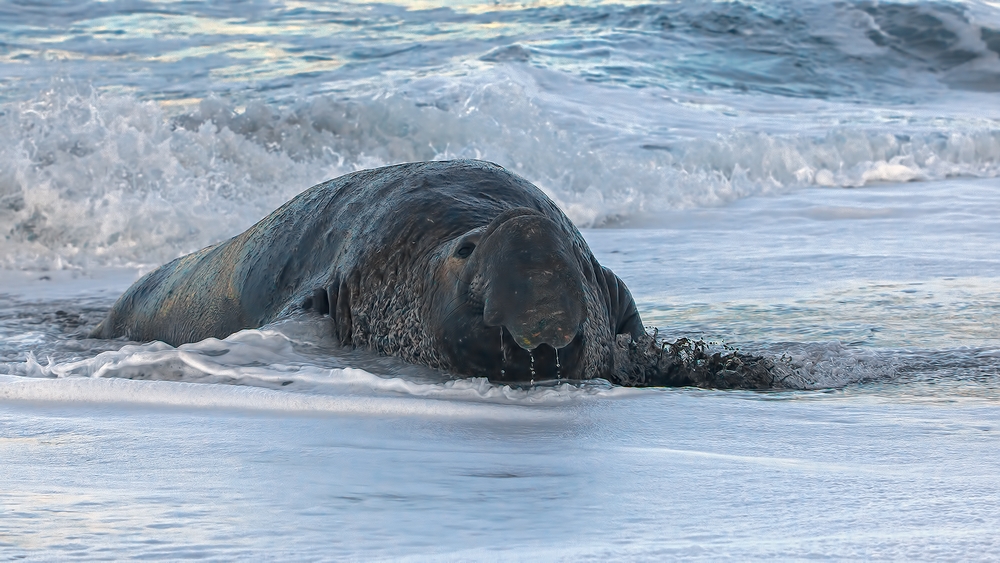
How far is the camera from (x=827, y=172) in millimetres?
13531

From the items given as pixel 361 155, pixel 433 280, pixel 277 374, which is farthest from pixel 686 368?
pixel 361 155

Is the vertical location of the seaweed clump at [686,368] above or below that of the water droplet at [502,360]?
below

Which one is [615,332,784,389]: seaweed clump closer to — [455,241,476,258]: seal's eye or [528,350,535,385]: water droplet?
[528,350,535,385]: water droplet

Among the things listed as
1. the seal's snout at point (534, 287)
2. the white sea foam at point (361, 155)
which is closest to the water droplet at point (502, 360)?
the seal's snout at point (534, 287)

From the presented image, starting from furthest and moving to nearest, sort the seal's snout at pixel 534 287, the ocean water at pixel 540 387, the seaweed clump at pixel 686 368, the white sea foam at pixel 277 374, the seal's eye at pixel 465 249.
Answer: the seaweed clump at pixel 686 368
the seal's eye at pixel 465 249
the white sea foam at pixel 277 374
the seal's snout at pixel 534 287
the ocean water at pixel 540 387

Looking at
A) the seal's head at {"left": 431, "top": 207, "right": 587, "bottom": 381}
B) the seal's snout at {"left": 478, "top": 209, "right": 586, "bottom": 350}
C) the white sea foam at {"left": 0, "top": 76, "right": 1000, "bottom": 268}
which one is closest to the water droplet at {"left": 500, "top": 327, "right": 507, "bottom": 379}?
the seal's head at {"left": 431, "top": 207, "right": 587, "bottom": 381}

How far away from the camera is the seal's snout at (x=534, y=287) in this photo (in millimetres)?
3510

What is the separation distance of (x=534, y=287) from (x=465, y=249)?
505 mm

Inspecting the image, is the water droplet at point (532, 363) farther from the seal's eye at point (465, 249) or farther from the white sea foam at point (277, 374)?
the seal's eye at point (465, 249)

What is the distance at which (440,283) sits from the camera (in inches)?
158

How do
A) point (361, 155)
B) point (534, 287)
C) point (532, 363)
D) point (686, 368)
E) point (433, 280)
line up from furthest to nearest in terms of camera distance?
1. point (361, 155)
2. point (686, 368)
3. point (433, 280)
4. point (532, 363)
5. point (534, 287)

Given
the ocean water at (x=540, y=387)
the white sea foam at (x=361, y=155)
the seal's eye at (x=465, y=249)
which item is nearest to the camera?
the ocean water at (x=540, y=387)

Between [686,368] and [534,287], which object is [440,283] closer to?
[534,287]

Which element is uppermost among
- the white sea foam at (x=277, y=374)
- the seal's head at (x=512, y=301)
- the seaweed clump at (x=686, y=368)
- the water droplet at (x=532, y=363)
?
the seal's head at (x=512, y=301)
